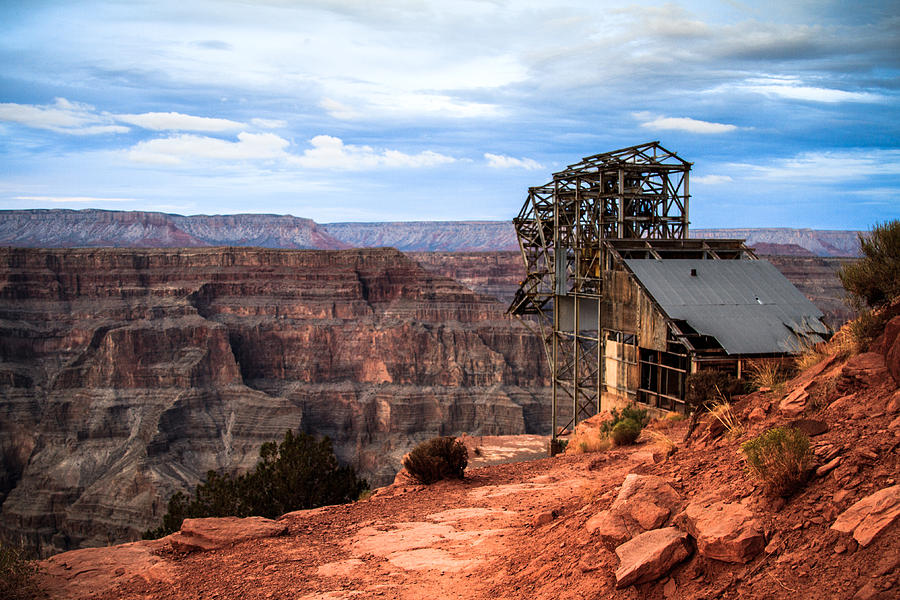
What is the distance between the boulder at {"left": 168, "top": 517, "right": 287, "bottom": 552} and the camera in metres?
9.04

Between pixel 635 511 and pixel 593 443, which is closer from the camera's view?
pixel 635 511

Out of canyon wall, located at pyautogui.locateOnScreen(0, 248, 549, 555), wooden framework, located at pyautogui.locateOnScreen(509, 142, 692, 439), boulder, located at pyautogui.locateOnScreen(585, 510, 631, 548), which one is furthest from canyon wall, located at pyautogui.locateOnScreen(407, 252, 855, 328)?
boulder, located at pyautogui.locateOnScreen(585, 510, 631, 548)

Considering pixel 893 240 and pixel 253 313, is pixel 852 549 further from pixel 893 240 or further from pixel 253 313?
pixel 253 313

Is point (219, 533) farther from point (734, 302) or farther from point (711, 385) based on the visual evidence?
point (734, 302)

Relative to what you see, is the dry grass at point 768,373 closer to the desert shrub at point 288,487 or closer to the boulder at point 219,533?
the boulder at point 219,533

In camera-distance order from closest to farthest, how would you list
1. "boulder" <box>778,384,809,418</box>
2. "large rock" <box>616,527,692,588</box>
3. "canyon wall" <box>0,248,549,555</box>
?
"large rock" <box>616,527,692,588</box> < "boulder" <box>778,384,809,418</box> < "canyon wall" <box>0,248,549,555</box>

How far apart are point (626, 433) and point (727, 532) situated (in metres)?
10.0

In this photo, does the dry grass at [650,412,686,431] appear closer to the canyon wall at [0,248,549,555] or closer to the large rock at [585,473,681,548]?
the large rock at [585,473,681,548]

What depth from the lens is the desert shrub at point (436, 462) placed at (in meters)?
12.7

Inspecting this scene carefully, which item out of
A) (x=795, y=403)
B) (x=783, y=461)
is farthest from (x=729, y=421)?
(x=783, y=461)

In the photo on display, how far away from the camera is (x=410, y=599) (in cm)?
674

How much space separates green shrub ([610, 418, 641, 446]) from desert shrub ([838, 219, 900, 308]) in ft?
21.2

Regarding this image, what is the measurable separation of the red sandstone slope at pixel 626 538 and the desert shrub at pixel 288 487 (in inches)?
209

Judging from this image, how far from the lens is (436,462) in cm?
1263
